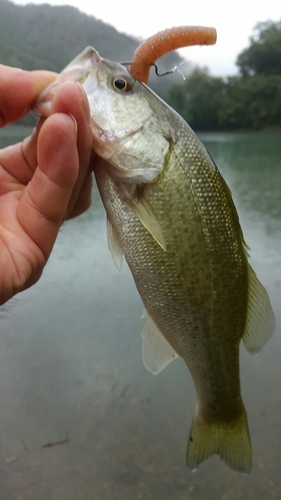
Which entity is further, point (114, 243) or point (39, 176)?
point (114, 243)

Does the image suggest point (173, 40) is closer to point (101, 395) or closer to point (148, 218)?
point (148, 218)

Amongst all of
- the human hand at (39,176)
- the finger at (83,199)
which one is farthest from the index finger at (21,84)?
the finger at (83,199)

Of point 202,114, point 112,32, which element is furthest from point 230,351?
point 202,114

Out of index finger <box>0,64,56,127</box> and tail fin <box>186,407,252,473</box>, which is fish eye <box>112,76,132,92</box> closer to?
index finger <box>0,64,56,127</box>

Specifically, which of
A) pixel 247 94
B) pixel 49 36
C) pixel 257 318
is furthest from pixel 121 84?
pixel 247 94

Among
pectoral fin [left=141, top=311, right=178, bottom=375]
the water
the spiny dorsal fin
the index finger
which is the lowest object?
the water

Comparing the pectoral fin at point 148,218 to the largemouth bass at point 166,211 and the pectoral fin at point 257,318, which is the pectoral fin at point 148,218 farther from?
the pectoral fin at point 257,318

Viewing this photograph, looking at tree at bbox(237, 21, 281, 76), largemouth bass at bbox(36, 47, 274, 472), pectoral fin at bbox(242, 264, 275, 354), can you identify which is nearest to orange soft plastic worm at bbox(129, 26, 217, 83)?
largemouth bass at bbox(36, 47, 274, 472)
